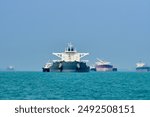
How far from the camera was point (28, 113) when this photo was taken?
16.0 m

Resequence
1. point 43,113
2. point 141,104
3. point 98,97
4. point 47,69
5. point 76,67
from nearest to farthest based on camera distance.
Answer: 1. point 43,113
2. point 141,104
3. point 98,97
4. point 76,67
5. point 47,69

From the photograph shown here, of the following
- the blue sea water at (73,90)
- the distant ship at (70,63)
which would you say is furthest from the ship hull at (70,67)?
the blue sea water at (73,90)

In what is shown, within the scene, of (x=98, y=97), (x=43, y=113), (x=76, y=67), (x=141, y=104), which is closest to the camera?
(x=43, y=113)

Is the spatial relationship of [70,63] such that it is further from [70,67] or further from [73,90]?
[73,90]

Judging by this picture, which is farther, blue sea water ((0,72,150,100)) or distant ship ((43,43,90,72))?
distant ship ((43,43,90,72))

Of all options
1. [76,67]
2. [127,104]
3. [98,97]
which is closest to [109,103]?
[127,104]

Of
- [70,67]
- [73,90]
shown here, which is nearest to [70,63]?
[70,67]

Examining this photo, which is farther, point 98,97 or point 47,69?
point 47,69

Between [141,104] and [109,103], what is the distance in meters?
0.99

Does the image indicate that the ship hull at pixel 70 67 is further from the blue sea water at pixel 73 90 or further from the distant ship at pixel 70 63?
the blue sea water at pixel 73 90

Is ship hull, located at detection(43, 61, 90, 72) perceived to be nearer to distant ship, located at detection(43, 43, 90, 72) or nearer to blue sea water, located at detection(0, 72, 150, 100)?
distant ship, located at detection(43, 43, 90, 72)

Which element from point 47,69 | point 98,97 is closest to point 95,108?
point 98,97

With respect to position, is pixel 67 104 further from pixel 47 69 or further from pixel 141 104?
pixel 47 69

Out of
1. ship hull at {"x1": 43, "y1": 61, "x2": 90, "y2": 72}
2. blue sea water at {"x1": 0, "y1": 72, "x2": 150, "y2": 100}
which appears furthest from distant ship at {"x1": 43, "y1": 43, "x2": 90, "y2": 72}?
blue sea water at {"x1": 0, "y1": 72, "x2": 150, "y2": 100}
